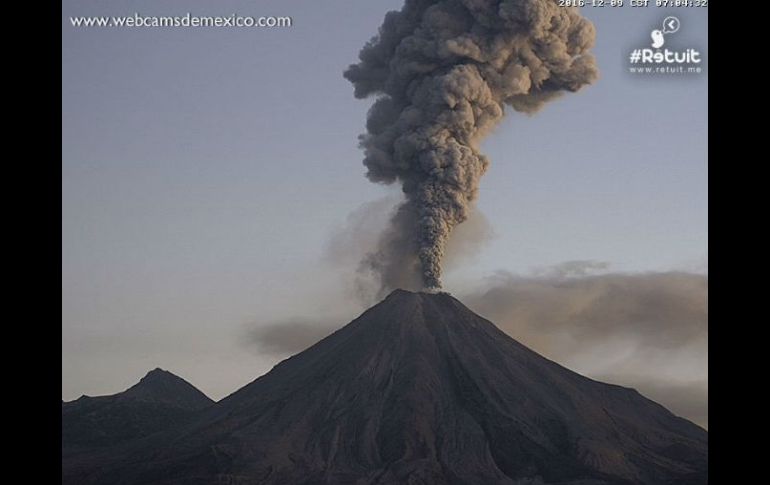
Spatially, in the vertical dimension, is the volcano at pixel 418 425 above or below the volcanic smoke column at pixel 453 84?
below

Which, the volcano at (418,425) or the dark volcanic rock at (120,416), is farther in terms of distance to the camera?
the dark volcanic rock at (120,416)

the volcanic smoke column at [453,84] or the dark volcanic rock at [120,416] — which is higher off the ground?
the volcanic smoke column at [453,84]

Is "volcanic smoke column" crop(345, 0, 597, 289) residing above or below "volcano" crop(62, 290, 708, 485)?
above

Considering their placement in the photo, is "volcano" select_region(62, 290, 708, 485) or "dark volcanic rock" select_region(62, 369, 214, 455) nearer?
"volcano" select_region(62, 290, 708, 485)

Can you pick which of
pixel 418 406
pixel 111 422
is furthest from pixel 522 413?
pixel 111 422
